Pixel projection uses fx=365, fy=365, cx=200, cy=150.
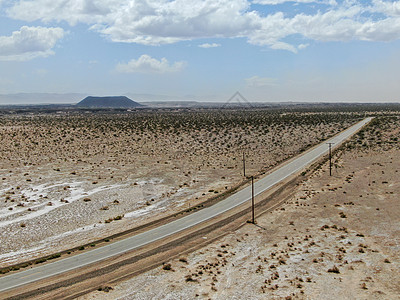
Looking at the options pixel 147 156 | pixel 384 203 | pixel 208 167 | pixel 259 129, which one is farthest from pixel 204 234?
pixel 259 129

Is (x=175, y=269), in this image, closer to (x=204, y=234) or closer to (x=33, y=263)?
(x=204, y=234)

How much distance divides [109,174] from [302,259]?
36531 millimetres

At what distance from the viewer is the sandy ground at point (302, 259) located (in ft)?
73.2

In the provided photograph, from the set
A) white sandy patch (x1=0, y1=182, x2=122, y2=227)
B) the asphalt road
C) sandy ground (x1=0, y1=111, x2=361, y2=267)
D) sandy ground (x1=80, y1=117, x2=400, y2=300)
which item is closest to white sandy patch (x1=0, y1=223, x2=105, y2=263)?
sandy ground (x1=0, y1=111, x2=361, y2=267)

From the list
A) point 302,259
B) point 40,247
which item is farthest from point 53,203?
point 302,259

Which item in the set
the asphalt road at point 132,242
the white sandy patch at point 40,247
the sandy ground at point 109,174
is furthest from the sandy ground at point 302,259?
the sandy ground at point 109,174

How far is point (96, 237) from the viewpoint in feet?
105

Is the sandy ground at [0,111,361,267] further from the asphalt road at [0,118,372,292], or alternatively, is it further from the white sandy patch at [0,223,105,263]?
the asphalt road at [0,118,372,292]

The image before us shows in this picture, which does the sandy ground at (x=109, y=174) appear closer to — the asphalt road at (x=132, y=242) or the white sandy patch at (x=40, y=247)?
the white sandy patch at (x=40, y=247)

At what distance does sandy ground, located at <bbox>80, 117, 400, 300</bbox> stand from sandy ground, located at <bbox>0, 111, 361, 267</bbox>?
10156mm

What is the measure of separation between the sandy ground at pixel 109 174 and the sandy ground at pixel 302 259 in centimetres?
1016

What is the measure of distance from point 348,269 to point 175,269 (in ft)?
39.0

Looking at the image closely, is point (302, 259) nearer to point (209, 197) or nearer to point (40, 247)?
point (209, 197)

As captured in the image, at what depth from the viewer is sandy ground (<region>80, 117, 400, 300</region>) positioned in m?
22.3
